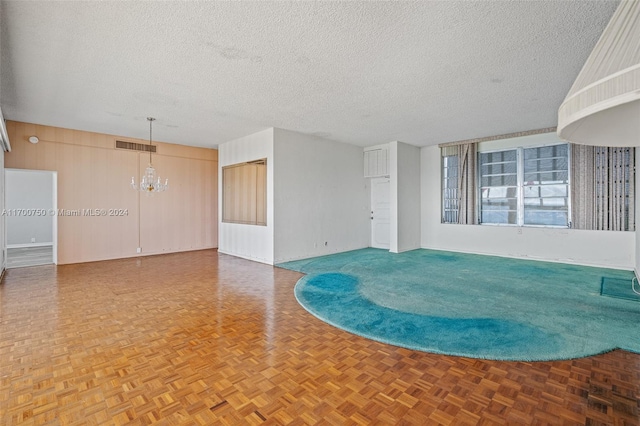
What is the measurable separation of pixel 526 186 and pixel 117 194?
9.58m

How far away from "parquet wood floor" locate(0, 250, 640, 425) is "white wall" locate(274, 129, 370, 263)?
10.7ft

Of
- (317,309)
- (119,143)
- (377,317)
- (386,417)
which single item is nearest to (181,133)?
(119,143)

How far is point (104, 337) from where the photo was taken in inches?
121

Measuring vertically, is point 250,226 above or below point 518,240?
above

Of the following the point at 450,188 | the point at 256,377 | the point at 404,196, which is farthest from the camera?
the point at 450,188

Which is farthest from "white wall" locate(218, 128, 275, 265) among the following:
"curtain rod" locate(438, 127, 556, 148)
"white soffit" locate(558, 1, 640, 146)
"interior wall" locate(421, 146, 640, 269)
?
"white soffit" locate(558, 1, 640, 146)

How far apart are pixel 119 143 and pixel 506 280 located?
28.3 ft

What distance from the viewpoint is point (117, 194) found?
7.44m

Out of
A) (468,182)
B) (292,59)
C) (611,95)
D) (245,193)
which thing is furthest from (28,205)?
(611,95)

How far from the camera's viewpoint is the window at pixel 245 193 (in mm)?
6965

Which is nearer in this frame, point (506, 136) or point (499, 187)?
point (506, 136)

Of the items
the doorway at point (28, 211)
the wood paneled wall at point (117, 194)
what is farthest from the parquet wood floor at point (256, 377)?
the doorway at point (28, 211)

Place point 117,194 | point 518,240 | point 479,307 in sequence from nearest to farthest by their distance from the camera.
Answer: point 479,307, point 518,240, point 117,194

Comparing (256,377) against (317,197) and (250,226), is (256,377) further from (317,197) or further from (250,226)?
(317,197)
